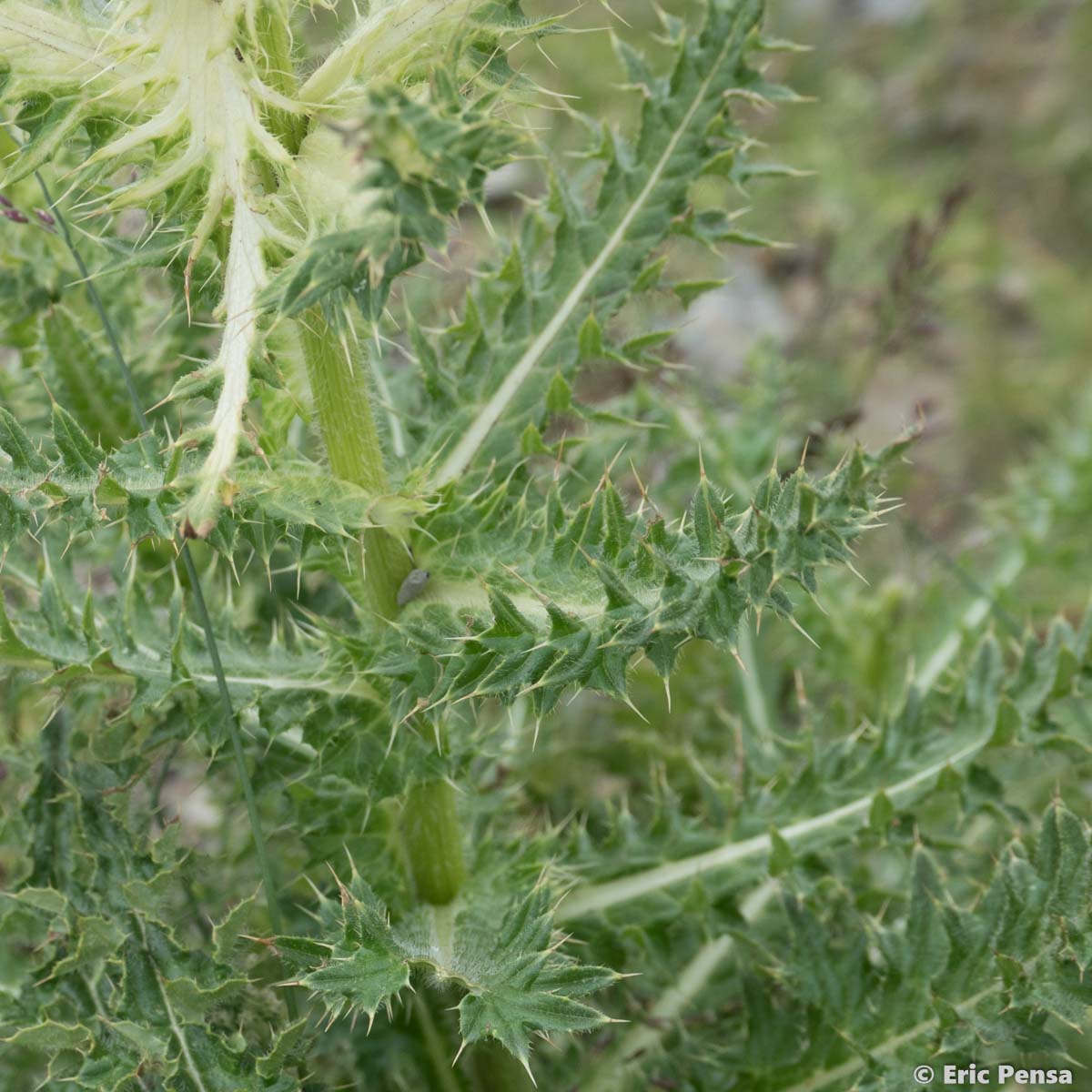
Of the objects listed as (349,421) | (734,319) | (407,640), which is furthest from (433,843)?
(734,319)

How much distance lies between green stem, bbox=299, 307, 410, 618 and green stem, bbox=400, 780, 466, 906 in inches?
16.5

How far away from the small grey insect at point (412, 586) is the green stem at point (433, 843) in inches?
14.1

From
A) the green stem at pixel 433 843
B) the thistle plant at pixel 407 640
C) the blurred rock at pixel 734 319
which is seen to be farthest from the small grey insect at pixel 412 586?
the blurred rock at pixel 734 319

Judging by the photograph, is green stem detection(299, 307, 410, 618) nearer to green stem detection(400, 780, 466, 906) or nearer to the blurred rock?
green stem detection(400, 780, 466, 906)

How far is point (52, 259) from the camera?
2.67m

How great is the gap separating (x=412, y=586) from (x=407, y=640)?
112 millimetres

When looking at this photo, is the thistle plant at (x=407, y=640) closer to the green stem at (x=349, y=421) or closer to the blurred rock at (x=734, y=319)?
the green stem at (x=349, y=421)

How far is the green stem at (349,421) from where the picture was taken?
1862 millimetres

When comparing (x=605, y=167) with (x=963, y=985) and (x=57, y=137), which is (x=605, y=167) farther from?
(x=963, y=985)

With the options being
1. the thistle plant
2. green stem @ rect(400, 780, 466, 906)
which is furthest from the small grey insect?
green stem @ rect(400, 780, 466, 906)

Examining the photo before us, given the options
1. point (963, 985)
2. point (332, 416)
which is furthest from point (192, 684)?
point (963, 985)

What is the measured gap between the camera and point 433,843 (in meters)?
2.18

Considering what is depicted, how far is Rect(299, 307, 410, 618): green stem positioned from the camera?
186 centimetres

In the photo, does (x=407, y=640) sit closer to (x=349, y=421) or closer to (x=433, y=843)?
(x=349, y=421)
